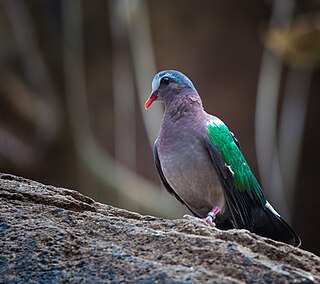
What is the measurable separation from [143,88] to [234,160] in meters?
3.80

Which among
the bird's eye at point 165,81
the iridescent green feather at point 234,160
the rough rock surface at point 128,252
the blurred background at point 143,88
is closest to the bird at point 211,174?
the iridescent green feather at point 234,160

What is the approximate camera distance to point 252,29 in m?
6.84

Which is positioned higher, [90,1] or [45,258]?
[90,1]

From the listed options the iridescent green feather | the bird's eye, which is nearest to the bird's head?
the bird's eye

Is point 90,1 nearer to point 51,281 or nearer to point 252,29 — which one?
point 252,29

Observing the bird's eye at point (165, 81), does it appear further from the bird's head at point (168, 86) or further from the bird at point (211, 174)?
the bird at point (211, 174)

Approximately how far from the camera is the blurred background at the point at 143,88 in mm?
6660

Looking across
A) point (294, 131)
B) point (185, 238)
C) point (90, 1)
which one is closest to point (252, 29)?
point (294, 131)

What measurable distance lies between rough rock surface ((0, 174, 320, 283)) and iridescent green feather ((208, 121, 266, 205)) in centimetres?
82

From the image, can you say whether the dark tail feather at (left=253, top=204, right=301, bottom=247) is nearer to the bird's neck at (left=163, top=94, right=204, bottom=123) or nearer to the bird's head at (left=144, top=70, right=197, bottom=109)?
the bird's neck at (left=163, top=94, right=204, bottom=123)

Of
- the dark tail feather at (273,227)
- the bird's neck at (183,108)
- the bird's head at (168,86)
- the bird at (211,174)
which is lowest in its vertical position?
the dark tail feather at (273,227)

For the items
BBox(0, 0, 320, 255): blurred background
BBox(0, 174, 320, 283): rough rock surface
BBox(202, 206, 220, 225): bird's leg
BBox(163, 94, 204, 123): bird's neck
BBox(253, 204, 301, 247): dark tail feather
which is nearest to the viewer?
BBox(0, 174, 320, 283): rough rock surface

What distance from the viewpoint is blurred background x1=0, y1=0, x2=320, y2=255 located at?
6660mm

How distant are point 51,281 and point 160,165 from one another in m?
1.50
